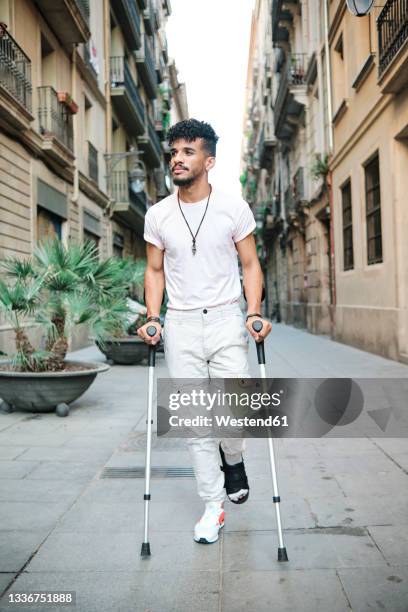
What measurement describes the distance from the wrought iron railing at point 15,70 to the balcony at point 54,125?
2.75 feet

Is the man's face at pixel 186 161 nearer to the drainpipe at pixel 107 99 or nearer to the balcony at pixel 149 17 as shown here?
the drainpipe at pixel 107 99

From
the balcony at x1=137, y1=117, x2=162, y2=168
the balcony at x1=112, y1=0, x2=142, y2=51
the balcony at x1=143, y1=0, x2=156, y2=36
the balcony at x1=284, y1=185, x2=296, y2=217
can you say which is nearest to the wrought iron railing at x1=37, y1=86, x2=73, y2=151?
the balcony at x1=112, y1=0, x2=142, y2=51

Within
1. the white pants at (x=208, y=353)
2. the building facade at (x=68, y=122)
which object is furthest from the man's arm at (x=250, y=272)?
the building facade at (x=68, y=122)

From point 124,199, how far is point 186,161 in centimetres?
1812

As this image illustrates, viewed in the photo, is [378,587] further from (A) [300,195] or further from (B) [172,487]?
(A) [300,195]

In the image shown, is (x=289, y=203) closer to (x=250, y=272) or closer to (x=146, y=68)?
(x=146, y=68)

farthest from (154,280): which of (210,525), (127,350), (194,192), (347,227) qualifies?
(347,227)

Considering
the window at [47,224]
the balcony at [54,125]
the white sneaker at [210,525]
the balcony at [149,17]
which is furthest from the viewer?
the balcony at [149,17]

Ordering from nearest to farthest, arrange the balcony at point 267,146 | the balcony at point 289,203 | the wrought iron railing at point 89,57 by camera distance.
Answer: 1. the wrought iron railing at point 89,57
2. the balcony at point 289,203
3. the balcony at point 267,146

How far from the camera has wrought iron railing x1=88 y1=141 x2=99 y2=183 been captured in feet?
56.9

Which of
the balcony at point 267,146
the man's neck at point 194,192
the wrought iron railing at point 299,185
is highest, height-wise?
the balcony at point 267,146

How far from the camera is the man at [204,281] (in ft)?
9.84

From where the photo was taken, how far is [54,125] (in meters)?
13.6

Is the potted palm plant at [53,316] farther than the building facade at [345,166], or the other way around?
the building facade at [345,166]
